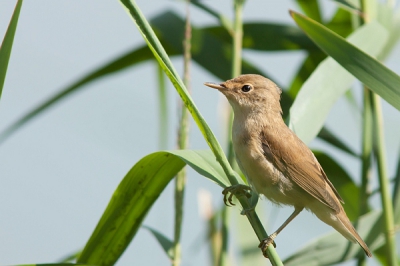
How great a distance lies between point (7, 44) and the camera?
1474 millimetres

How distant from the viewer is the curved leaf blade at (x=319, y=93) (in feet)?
6.67

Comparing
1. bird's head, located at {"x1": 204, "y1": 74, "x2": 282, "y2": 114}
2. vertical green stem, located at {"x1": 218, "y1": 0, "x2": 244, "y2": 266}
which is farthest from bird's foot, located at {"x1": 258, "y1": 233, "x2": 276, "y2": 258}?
bird's head, located at {"x1": 204, "y1": 74, "x2": 282, "y2": 114}

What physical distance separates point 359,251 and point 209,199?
3.43ft

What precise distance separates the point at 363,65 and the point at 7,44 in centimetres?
105

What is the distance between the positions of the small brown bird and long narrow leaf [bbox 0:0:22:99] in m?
1.07

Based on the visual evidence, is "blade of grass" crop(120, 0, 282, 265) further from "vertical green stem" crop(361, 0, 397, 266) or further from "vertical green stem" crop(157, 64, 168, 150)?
"vertical green stem" crop(157, 64, 168, 150)

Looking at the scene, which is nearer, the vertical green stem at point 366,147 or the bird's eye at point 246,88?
the vertical green stem at point 366,147

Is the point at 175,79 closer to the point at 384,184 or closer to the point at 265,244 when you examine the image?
the point at 265,244

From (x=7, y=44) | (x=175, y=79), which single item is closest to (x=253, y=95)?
(x=175, y=79)

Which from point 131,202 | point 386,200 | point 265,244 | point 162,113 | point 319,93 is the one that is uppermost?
point 162,113

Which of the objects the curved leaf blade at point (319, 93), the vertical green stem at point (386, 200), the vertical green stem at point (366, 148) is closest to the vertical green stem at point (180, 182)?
the curved leaf blade at point (319, 93)

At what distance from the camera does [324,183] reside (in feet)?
7.70

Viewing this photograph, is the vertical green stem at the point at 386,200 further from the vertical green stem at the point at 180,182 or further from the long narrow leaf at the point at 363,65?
the vertical green stem at the point at 180,182

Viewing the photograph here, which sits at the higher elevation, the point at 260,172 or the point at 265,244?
the point at 260,172
